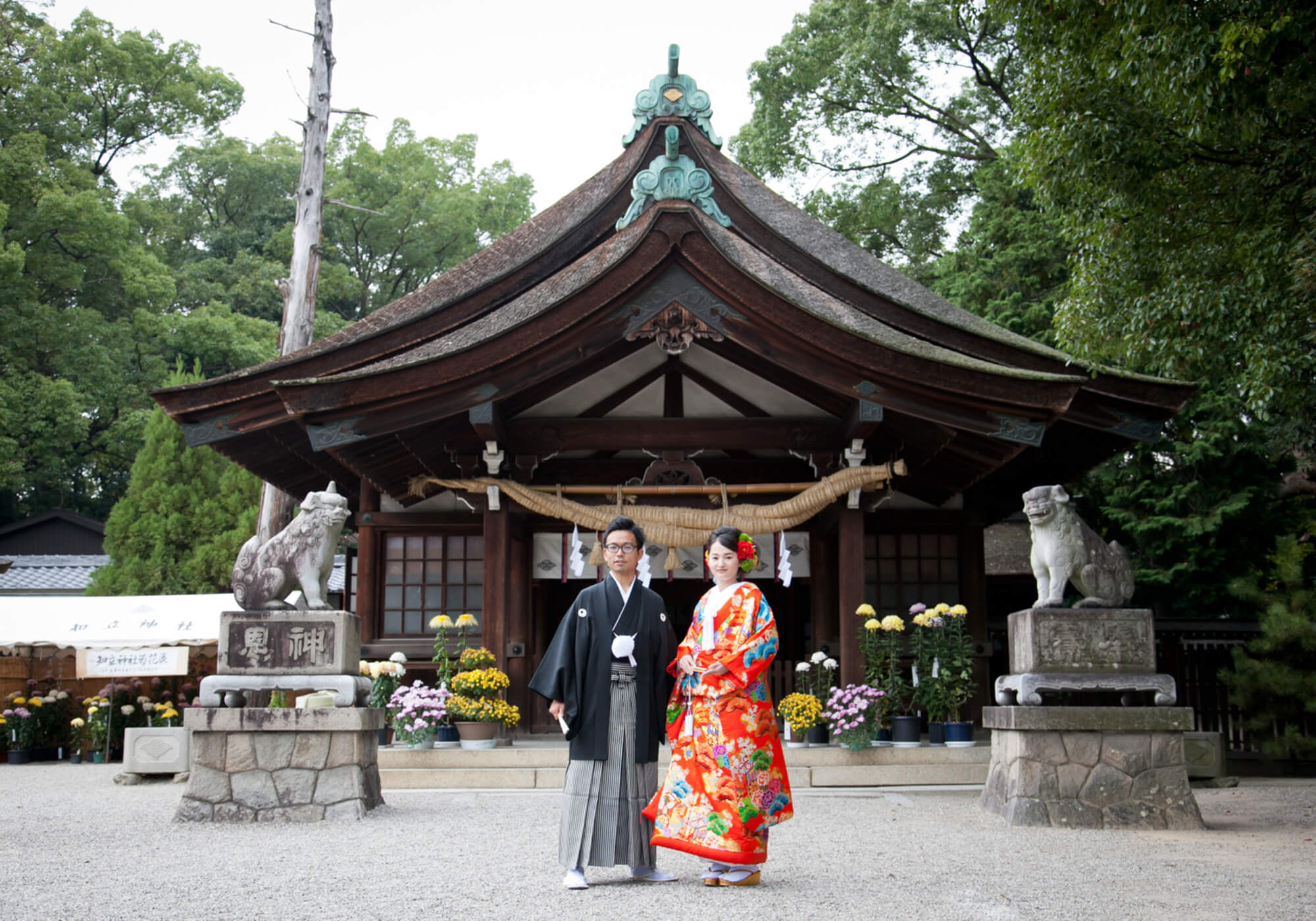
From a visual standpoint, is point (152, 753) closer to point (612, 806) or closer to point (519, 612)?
point (519, 612)

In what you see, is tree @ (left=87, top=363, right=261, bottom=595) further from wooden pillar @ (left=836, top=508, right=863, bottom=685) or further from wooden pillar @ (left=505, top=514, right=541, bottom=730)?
wooden pillar @ (left=836, top=508, right=863, bottom=685)

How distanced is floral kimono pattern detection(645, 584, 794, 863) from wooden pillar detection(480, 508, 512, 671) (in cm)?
483

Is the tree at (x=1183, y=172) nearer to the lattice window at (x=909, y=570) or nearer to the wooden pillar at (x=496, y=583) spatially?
the lattice window at (x=909, y=570)

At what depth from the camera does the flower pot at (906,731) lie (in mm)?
9000

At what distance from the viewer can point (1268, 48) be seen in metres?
5.48

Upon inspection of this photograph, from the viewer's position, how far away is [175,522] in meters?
17.8

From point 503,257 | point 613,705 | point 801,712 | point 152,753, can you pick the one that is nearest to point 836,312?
point 801,712

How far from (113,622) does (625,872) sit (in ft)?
36.5

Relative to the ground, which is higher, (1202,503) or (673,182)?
(673,182)

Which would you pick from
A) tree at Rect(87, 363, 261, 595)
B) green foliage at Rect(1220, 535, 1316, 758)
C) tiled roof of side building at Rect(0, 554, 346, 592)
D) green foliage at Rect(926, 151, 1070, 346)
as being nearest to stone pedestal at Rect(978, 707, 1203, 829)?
green foliage at Rect(1220, 535, 1316, 758)

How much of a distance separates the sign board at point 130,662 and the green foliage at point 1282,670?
1144 centimetres

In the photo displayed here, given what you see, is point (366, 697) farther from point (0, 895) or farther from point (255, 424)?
point (255, 424)

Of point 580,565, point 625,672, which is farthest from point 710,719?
point 580,565

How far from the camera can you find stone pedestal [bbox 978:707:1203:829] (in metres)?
6.38
